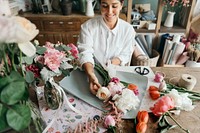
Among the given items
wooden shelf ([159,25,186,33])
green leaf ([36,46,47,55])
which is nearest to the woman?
green leaf ([36,46,47,55])

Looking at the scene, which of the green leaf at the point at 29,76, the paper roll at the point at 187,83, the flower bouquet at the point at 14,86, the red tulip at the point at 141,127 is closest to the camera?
the flower bouquet at the point at 14,86

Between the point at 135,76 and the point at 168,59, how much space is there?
165 centimetres

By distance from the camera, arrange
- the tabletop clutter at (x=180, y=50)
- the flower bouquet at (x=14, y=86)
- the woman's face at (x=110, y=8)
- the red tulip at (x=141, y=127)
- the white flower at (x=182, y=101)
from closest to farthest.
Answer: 1. the flower bouquet at (x=14, y=86)
2. the red tulip at (x=141, y=127)
3. the white flower at (x=182, y=101)
4. the woman's face at (x=110, y=8)
5. the tabletop clutter at (x=180, y=50)

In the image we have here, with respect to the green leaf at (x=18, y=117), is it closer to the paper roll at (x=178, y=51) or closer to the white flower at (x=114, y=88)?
the white flower at (x=114, y=88)

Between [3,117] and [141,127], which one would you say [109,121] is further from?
[3,117]

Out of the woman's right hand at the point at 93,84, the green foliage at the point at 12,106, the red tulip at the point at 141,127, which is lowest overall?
the red tulip at the point at 141,127

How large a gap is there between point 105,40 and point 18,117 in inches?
47.0

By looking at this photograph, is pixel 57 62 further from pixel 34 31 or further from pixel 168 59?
pixel 168 59

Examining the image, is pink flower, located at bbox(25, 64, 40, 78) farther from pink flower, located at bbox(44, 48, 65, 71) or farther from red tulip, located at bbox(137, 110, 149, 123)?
red tulip, located at bbox(137, 110, 149, 123)

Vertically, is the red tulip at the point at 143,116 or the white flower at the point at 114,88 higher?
the white flower at the point at 114,88

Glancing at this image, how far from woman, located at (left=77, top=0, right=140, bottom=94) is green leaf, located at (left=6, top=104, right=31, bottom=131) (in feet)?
3.06

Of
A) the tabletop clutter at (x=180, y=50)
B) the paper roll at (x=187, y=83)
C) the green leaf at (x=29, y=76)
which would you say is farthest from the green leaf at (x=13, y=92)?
the tabletop clutter at (x=180, y=50)

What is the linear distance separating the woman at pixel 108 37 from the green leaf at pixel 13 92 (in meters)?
0.93

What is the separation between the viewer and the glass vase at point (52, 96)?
2.56 feet
